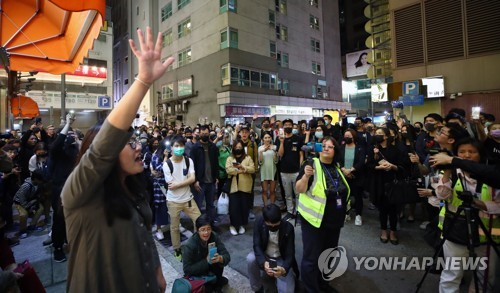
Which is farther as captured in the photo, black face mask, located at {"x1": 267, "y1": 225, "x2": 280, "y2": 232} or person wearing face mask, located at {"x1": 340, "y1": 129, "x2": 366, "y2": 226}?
person wearing face mask, located at {"x1": 340, "y1": 129, "x2": 366, "y2": 226}

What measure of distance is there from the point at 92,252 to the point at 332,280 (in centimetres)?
324

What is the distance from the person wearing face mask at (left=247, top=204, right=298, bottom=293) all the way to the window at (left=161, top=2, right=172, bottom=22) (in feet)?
99.3

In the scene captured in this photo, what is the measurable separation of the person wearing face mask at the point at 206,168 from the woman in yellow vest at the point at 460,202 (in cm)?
407

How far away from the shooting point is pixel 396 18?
51.4 ft

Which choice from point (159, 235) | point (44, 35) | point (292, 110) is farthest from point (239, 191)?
point (292, 110)

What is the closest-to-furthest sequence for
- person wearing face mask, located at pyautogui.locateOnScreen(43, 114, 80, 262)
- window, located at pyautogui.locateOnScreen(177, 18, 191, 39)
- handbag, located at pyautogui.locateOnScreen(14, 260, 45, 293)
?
handbag, located at pyautogui.locateOnScreen(14, 260, 45, 293)
person wearing face mask, located at pyautogui.locateOnScreen(43, 114, 80, 262)
window, located at pyautogui.locateOnScreen(177, 18, 191, 39)

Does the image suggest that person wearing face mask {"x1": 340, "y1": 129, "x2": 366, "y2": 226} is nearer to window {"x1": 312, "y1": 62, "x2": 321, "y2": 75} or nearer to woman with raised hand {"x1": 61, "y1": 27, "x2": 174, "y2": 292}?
woman with raised hand {"x1": 61, "y1": 27, "x2": 174, "y2": 292}

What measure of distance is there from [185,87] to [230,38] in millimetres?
6971

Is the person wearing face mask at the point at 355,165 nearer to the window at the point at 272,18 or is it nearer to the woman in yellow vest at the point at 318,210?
the woman in yellow vest at the point at 318,210

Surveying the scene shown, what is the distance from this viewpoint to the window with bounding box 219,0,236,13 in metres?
22.1

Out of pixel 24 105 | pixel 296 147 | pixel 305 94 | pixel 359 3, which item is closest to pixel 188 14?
pixel 305 94

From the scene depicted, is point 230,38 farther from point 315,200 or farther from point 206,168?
point 315,200

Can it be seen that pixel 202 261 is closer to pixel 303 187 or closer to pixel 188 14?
pixel 303 187

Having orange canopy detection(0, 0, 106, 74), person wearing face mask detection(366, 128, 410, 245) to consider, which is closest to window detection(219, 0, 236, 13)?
person wearing face mask detection(366, 128, 410, 245)
